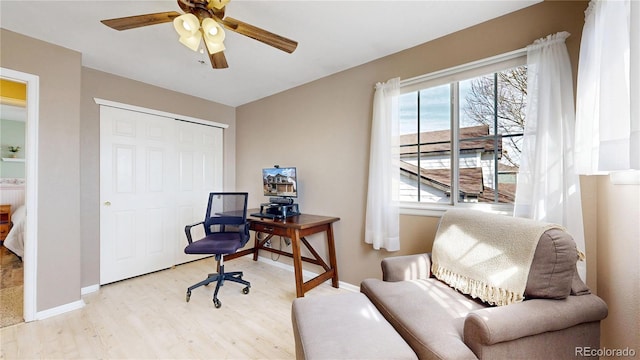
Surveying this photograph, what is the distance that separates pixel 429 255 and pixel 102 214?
340cm

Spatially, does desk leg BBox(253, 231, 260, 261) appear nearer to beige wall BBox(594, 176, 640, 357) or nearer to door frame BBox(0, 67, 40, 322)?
door frame BBox(0, 67, 40, 322)

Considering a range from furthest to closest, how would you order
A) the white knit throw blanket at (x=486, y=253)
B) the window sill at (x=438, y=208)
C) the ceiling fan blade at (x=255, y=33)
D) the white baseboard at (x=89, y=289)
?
1. the white baseboard at (x=89, y=289)
2. the window sill at (x=438, y=208)
3. the ceiling fan blade at (x=255, y=33)
4. the white knit throw blanket at (x=486, y=253)

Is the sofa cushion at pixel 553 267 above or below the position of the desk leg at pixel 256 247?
above

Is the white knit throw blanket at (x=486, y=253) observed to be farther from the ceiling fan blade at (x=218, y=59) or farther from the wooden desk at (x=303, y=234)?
the ceiling fan blade at (x=218, y=59)

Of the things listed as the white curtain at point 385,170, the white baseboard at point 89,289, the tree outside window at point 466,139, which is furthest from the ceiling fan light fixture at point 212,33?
the white baseboard at point 89,289

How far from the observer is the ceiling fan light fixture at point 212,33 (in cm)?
136

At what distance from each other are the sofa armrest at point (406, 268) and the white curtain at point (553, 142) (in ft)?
2.50

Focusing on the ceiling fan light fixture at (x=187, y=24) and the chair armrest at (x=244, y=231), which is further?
the chair armrest at (x=244, y=231)

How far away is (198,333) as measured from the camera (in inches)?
74.1

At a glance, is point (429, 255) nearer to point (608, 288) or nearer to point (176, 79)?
point (608, 288)

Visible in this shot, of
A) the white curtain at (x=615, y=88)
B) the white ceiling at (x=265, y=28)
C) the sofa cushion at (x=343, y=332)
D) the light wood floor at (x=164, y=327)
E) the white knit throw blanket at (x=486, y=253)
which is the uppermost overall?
the white ceiling at (x=265, y=28)

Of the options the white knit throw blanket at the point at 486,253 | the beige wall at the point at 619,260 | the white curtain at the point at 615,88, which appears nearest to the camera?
the white curtain at the point at 615,88

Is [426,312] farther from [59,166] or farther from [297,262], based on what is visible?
[59,166]

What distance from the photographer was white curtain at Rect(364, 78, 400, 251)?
2254mm
